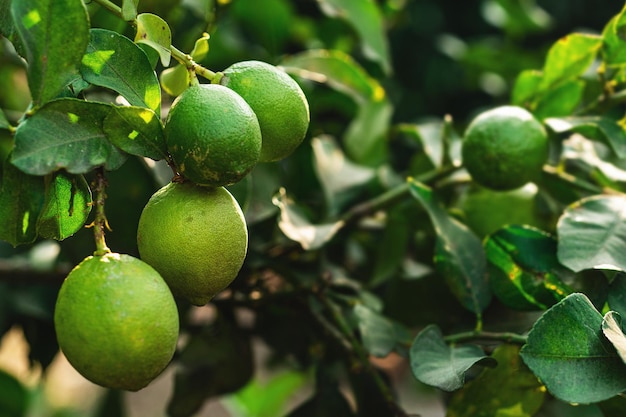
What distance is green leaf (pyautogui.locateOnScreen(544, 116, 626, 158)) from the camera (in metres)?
0.73

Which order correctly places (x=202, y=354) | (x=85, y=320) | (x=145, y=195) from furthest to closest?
(x=202, y=354) < (x=145, y=195) < (x=85, y=320)

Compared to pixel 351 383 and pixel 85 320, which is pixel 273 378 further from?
pixel 85 320

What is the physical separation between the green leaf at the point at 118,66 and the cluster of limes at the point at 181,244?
56 mm

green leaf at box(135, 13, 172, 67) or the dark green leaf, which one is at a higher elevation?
green leaf at box(135, 13, 172, 67)

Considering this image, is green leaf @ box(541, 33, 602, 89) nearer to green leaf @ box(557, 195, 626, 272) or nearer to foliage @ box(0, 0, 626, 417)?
foliage @ box(0, 0, 626, 417)

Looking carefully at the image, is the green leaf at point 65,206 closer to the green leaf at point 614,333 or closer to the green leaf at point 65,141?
the green leaf at point 65,141

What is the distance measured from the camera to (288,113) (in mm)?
544

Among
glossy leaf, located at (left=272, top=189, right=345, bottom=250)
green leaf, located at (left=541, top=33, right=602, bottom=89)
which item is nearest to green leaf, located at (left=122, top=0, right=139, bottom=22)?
glossy leaf, located at (left=272, top=189, right=345, bottom=250)

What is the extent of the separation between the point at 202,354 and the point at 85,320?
47 cm

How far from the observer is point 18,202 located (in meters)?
0.51

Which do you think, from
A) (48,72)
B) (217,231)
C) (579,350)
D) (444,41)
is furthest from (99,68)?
(444,41)

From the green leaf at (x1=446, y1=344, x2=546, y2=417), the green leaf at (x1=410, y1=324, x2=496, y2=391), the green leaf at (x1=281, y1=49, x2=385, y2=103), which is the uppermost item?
the green leaf at (x1=281, y1=49, x2=385, y2=103)

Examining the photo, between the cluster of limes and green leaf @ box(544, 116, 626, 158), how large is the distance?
330 millimetres

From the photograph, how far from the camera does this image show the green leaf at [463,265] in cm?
73
